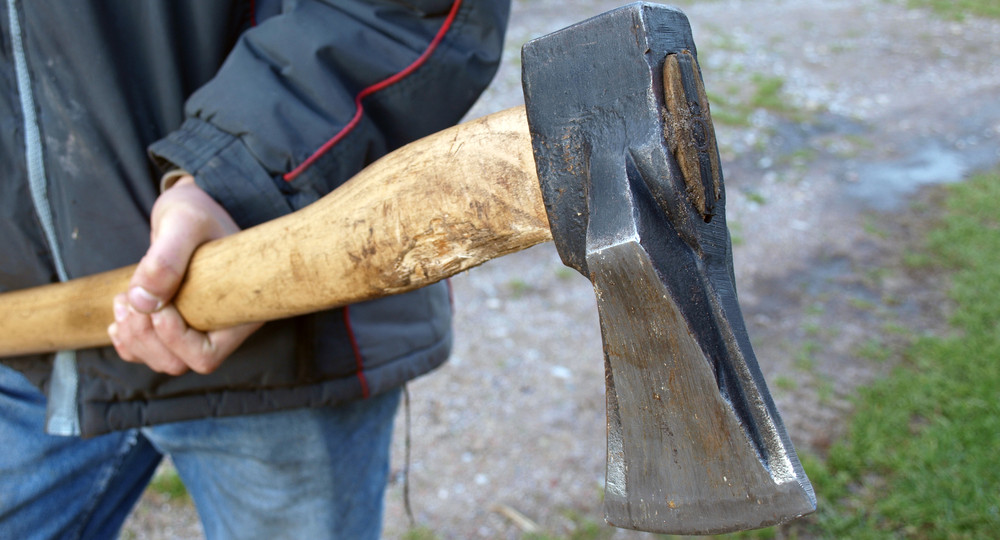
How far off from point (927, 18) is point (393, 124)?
1048 centimetres

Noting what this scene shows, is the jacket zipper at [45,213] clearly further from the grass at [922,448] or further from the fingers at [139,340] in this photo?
the grass at [922,448]

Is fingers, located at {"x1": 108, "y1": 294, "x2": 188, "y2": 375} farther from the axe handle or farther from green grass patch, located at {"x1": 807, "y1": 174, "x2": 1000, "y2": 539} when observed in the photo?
green grass patch, located at {"x1": 807, "y1": 174, "x2": 1000, "y2": 539}

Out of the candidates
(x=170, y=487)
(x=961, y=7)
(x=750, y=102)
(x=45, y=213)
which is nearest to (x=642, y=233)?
(x=45, y=213)

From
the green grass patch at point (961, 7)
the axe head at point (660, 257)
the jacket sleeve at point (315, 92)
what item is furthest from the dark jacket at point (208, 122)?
the green grass patch at point (961, 7)

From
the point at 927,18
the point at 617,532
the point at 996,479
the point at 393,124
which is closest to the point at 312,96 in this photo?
the point at 393,124

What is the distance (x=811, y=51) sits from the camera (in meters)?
7.91

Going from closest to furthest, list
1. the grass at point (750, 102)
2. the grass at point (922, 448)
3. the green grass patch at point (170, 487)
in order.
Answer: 1. the grass at point (922, 448)
2. the green grass patch at point (170, 487)
3. the grass at point (750, 102)

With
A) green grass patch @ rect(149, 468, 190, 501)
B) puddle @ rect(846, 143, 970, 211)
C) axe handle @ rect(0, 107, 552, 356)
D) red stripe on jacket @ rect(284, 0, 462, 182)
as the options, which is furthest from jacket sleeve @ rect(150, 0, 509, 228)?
puddle @ rect(846, 143, 970, 211)

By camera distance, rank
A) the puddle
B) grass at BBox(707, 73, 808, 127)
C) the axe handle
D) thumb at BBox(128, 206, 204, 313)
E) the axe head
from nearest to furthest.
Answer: the axe head → the axe handle → thumb at BBox(128, 206, 204, 313) → the puddle → grass at BBox(707, 73, 808, 127)

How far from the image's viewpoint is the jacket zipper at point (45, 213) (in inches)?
45.2

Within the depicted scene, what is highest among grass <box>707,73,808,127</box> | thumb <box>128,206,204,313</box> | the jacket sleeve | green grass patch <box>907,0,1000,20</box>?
the jacket sleeve

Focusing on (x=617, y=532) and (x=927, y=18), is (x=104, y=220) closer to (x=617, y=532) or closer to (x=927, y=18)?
(x=617, y=532)

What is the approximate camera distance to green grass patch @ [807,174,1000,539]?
94.5 inches

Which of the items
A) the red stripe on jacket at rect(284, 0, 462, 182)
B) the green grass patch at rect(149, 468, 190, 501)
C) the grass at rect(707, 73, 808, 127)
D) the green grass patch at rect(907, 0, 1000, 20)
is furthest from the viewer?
the green grass patch at rect(907, 0, 1000, 20)
